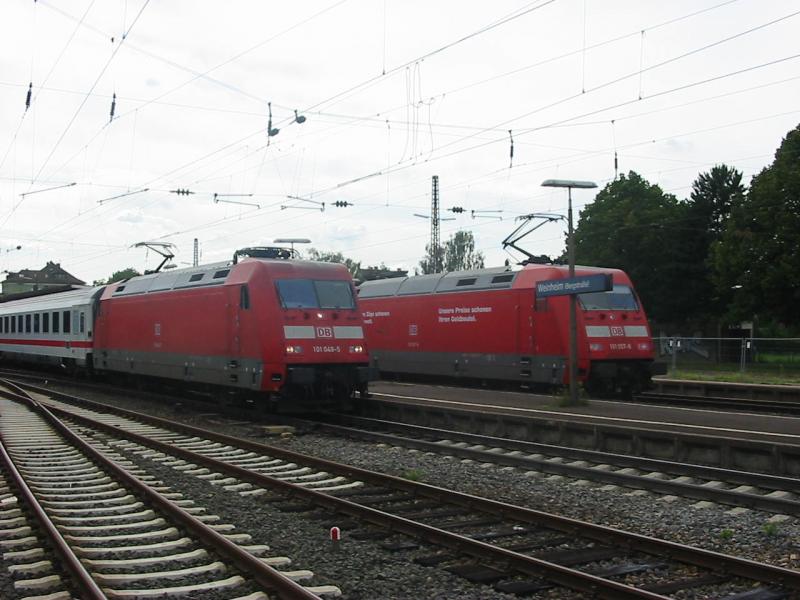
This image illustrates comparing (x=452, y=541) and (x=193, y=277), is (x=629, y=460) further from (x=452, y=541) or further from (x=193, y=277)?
(x=193, y=277)

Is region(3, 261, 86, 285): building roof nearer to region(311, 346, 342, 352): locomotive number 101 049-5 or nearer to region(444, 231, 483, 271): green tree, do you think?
region(444, 231, 483, 271): green tree

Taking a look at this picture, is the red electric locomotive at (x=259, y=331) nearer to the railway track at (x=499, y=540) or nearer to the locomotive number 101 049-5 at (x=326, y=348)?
the locomotive number 101 049-5 at (x=326, y=348)

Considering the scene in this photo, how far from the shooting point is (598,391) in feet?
67.7

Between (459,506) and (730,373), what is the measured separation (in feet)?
69.9

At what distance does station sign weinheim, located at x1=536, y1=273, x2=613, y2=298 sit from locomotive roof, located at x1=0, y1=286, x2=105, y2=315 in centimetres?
1490

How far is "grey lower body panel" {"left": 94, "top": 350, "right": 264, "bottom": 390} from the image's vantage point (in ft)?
53.6

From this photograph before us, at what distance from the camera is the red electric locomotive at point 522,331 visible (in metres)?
19.7

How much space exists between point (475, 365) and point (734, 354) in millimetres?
10366

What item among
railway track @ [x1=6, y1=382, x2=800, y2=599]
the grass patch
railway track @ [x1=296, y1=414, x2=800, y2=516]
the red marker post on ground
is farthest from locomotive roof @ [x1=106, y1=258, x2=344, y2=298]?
the grass patch

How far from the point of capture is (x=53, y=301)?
31766 mm

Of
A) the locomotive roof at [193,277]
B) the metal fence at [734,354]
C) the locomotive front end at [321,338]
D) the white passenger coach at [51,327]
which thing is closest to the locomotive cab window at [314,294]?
the locomotive front end at [321,338]

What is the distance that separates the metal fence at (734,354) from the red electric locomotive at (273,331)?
48.3 feet

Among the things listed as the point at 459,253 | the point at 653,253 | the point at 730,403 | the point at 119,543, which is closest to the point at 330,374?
the point at 119,543

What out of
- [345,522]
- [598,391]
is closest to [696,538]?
[345,522]
